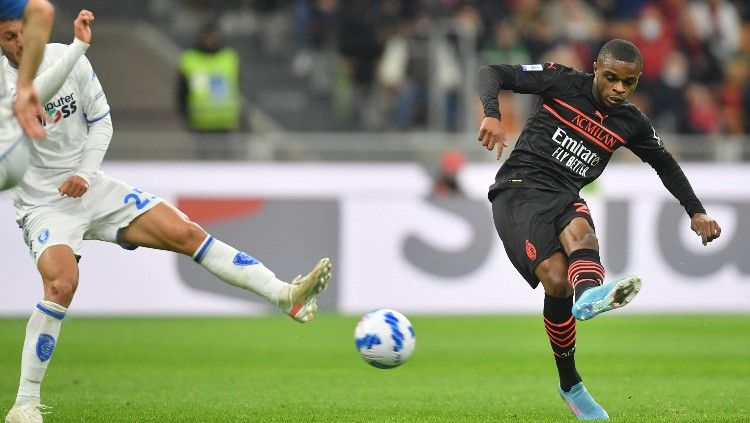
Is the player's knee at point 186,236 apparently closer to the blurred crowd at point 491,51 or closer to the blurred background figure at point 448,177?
the blurred background figure at point 448,177

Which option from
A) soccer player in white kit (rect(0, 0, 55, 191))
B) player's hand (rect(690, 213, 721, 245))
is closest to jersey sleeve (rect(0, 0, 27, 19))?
soccer player in white kit (rect(0, 0, 55, 191))

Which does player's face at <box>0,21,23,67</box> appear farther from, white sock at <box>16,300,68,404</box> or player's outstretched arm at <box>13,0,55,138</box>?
white sock at <box>16,300,68,404</box>

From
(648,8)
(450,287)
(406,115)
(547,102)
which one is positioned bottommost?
(450,287)

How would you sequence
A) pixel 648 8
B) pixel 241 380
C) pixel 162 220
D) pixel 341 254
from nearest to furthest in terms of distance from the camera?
pixel 162 220 → pixel 241 380 → pixel 341 254 → pixel 648 8

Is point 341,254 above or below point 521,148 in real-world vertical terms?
below

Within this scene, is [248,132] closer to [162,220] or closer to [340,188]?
[340,188]

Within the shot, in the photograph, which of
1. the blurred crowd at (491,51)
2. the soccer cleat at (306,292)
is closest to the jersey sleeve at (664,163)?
the soccer cleat at (306,292)

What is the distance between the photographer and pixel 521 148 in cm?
791

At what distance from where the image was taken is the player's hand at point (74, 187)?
24.2 ft

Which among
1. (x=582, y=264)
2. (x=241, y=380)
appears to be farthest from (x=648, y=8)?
(x=582, y=264)

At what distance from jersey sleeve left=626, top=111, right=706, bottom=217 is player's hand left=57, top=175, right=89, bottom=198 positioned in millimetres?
3179

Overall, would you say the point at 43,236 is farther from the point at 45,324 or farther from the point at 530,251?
the point at 530,251

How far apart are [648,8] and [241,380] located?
11.2 metres

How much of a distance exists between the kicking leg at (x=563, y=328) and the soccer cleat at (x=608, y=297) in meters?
0.64
